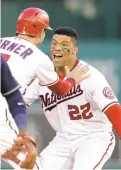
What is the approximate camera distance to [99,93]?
8.56 meters

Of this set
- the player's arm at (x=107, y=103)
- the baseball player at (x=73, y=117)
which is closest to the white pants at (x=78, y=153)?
the baseball player at (x=73, y=117)

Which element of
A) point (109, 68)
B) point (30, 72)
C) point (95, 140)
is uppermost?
point (30, 72)

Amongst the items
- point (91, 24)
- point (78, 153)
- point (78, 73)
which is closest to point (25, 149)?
point (78, 153)

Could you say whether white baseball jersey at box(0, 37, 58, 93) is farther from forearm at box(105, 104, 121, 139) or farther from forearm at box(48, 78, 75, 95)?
forearm at box(105, 104, 121, 139)

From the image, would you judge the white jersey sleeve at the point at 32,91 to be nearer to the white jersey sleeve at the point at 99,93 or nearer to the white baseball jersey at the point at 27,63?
the white jersey sleeve at the point at 99,93

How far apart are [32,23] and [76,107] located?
944 mm

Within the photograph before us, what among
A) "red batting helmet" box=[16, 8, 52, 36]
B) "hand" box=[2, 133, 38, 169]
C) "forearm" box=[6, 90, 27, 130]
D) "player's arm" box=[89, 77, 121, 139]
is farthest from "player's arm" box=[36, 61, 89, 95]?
"hand" box=[2, 133, 38, 169]

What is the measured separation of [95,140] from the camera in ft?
28.9

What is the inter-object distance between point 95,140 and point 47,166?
54 cm

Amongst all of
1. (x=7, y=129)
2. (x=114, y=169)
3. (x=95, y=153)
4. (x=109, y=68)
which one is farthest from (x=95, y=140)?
(x=109, y=68)

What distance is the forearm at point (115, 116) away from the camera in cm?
845

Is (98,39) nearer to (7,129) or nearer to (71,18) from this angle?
(71,18)

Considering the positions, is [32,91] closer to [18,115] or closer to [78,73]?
[78,73]

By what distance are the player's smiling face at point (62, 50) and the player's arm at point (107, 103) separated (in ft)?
1.42
